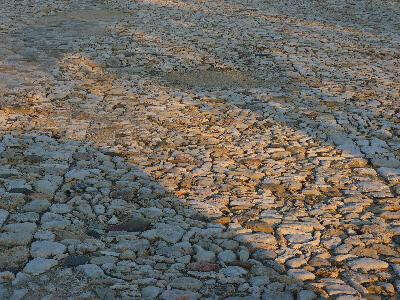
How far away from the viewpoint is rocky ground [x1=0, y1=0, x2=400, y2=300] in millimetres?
4027

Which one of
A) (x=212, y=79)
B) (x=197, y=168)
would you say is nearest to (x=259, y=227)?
(x=197, y=168)

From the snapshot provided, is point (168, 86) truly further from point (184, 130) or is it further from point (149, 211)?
point (149, 211)

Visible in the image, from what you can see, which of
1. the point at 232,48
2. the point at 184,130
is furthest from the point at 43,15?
the point at 184,130

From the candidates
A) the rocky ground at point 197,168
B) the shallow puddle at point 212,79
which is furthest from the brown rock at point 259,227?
the shallow puddle at point 212,79

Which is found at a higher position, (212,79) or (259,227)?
(259,227)

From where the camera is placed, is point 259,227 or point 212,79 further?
point 212,79

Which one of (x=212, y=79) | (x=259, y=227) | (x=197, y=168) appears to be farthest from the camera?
(x=212, y=79)

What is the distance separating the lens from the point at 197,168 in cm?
578

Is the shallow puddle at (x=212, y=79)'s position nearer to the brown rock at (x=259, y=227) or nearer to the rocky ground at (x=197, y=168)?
the rocky ground at (x=197, y=168)

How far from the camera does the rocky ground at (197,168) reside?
159 inches

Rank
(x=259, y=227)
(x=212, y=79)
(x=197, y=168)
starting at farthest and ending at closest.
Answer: (x=212, y=79)
(x=197, y=168)
(x=259, y=227)

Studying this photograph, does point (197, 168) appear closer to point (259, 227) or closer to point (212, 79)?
point (259, 227)

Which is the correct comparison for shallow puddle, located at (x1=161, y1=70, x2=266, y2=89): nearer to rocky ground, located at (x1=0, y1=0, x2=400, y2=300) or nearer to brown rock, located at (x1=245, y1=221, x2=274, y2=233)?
rocky ground, located at (x1=0, y1=0, x2=400, y2=300)

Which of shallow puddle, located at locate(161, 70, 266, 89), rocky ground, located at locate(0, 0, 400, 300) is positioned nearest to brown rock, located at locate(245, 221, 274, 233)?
rocky ground, located at locate(0, 0, 400, 300)
